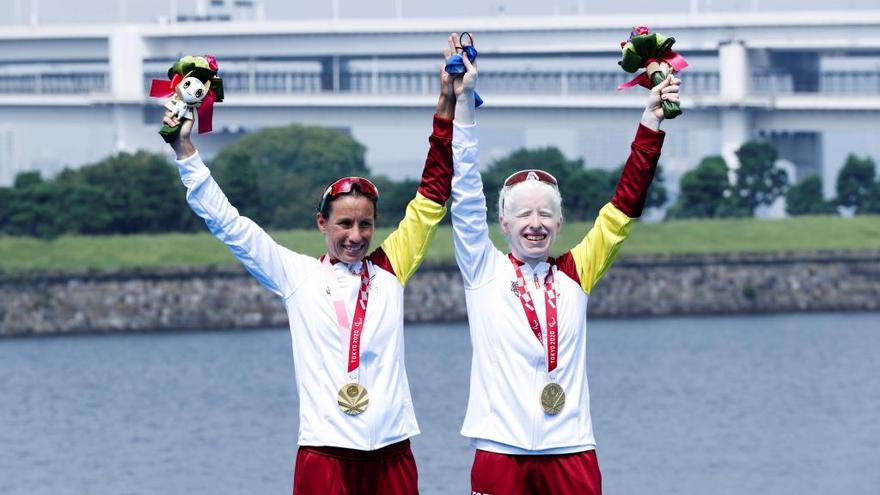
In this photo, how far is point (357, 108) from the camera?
99.0 metres

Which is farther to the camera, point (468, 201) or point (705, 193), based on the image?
point (705, 193)

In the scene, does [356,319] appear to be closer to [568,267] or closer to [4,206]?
[568,267]

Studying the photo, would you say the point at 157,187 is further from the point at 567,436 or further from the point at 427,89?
the point at 567,436

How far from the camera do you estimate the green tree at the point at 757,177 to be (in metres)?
76.2

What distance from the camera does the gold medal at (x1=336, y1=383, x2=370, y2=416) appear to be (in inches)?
361

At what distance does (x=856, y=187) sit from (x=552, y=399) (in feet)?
221

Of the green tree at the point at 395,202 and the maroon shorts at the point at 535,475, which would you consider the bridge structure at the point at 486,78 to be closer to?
the green tree at the point at 395,202

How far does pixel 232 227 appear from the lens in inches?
369

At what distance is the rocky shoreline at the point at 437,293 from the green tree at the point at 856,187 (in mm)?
9551

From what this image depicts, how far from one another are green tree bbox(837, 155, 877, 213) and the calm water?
11469mm

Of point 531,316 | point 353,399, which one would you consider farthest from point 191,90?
point 531,316

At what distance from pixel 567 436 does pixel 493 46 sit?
86.2 metres

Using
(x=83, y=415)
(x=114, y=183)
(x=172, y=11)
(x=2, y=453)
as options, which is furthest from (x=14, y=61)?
(x=2, y=453)

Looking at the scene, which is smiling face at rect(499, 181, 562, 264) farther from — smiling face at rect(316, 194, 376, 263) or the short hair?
smiling face at rect(316, 194, 376, 263)
